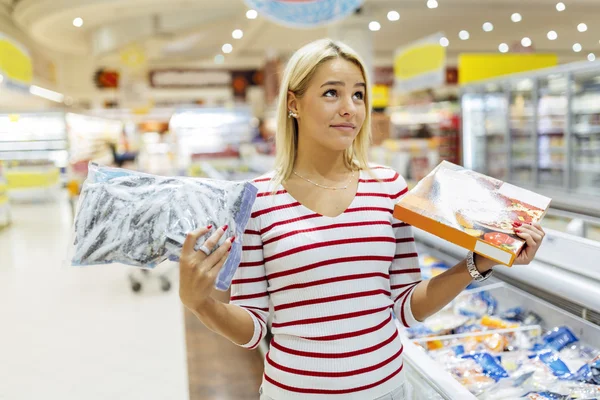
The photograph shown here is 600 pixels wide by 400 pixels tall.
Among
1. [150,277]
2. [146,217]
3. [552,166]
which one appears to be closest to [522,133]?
[552,166]

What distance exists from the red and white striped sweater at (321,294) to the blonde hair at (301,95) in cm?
10

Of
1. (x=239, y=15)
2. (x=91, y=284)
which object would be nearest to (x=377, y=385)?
(x=91, y=284)

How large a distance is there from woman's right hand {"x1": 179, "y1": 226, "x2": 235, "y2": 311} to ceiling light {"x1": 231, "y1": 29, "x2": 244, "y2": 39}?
15.0m

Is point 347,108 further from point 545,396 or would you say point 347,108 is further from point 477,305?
point 477,305

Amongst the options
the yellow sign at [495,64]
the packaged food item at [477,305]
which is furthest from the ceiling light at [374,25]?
the packaged food item at [477,305]

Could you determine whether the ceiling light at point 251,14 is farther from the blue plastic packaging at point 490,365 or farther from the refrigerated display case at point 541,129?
the blue plastic packaging at point 490,365

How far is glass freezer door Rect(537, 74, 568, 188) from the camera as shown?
9.52m

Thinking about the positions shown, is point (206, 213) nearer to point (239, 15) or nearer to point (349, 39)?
point (349, 39)

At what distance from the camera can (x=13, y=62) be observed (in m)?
11.1

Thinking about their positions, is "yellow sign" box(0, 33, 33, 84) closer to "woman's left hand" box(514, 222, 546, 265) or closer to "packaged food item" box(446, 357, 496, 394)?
"packaged food item" box(446, 357, 496, 394)

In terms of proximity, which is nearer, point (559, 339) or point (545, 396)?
point (545, 396)

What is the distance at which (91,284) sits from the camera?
6238mm

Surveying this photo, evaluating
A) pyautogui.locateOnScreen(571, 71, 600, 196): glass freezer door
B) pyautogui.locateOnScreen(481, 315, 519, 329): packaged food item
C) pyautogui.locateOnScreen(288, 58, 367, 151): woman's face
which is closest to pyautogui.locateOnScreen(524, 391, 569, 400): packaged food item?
pyautogui.locateOnScreen(481, 315, 519, 329): packaged food item

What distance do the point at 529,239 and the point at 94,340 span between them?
13.5 ft
